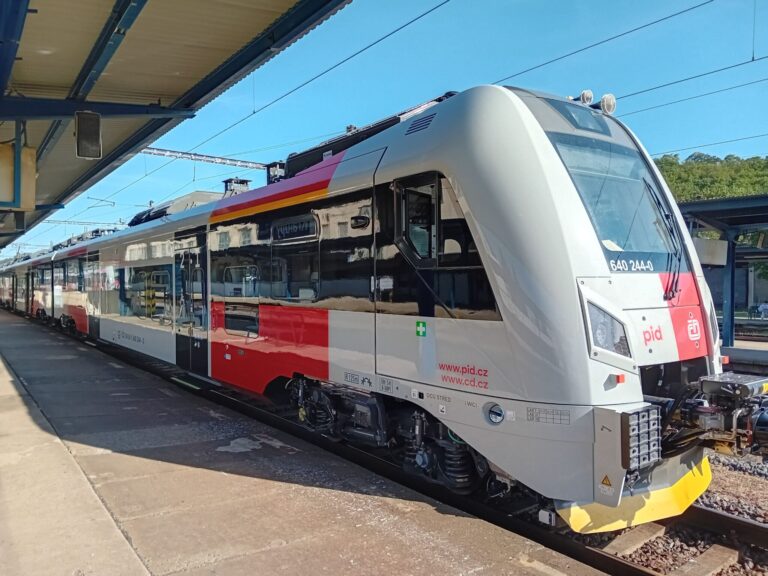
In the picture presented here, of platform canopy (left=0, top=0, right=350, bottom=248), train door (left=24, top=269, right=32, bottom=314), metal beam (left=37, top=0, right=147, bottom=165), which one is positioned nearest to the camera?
metal beam (left=37, top=0, right=147, bottom=165)

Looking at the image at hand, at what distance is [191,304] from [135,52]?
11.7 ft

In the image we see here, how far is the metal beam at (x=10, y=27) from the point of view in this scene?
5734mm

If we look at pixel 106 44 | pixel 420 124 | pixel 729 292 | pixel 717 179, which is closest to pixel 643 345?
pixel 420 124

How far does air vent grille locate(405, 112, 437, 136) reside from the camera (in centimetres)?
491

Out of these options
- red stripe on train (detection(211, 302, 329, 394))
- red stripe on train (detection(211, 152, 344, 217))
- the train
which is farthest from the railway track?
red stripe on train (detection(211, 152, 344, 217))

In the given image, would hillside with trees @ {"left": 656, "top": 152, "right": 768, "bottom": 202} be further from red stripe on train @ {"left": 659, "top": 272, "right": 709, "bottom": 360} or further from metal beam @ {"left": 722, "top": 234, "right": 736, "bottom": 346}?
red stripe on train @ {"left": 659, "top": 272, "right": 709, "bottom": 360}

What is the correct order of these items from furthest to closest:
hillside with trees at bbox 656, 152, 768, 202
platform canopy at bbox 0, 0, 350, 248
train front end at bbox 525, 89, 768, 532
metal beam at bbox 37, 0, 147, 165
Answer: hillside with trees at bbox 656, 152, 768, 202 < platform canopy at bbox 0, 0, 350, 248 < metal beam at bbox 37, 0, 147, 165 < train front end at bbox 525, 89, 768, 532

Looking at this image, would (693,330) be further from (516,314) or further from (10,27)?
(10,27)

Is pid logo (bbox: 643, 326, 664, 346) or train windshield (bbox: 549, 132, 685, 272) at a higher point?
train windshield (bbox: 549, 132, 685, 272)

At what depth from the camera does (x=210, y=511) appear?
470cm

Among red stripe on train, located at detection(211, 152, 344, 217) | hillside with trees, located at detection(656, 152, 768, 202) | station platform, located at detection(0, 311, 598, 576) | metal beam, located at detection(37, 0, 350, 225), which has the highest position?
hillside with trees, located at detection(656, 152, 768, 202)

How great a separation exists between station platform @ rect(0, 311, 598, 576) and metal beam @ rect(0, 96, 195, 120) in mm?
4060

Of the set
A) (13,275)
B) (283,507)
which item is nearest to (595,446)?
(283,507)

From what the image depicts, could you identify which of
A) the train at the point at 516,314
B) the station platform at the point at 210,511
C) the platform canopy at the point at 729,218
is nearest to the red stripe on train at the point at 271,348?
the train at the point at 516,314
